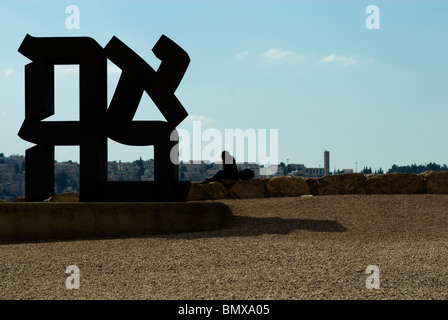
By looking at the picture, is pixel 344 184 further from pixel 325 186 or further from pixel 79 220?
pixel 79 220

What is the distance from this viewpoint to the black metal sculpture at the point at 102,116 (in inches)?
411

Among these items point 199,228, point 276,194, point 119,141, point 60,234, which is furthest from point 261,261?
point 276,194

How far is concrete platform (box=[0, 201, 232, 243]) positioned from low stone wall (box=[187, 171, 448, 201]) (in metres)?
4.31

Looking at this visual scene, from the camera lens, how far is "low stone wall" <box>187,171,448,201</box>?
521 inches

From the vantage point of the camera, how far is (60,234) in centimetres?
931

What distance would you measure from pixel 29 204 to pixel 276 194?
21.6ft

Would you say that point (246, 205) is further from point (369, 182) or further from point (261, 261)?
point (261, 261)

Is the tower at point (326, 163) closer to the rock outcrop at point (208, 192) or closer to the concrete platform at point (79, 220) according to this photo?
the rock outcrop at point (208, 192)

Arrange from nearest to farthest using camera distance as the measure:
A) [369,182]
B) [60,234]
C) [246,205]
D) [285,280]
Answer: [285,280] → [60,234] → [246,205] → [369,182]

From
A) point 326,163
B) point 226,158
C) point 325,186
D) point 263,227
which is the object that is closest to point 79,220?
point 263,227

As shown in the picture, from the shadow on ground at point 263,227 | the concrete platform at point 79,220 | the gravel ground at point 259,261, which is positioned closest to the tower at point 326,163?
the gravel ground at point 259,261

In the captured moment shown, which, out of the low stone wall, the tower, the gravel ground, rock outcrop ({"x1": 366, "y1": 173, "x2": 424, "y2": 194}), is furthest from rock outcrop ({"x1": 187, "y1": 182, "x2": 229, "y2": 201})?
the tower

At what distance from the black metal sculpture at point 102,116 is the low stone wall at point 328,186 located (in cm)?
314

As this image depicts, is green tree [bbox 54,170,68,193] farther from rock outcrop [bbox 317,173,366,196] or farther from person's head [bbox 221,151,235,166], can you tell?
rock outcrop [bbox 317,173,366,196]
